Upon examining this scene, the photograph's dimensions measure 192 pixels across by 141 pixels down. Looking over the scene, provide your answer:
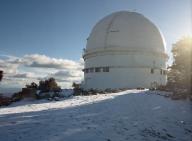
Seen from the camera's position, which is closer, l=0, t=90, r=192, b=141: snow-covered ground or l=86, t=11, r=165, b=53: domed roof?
l=0, t=90, r=192, b=141: snow-covered ground

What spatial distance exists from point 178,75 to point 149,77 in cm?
1618

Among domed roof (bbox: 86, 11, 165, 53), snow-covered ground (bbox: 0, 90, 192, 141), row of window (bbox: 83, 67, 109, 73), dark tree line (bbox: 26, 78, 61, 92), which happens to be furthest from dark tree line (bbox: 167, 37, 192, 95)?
row of window (bbox: 83, 67, 109, 73)

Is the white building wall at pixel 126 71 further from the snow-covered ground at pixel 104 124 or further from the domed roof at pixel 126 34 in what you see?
the snow-covered ground at pixel 104 124

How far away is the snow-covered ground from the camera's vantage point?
9508mm

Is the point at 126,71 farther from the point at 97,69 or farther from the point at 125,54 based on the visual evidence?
the point at 97,69

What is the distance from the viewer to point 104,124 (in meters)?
11.4

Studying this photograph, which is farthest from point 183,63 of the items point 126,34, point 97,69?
point 97,69

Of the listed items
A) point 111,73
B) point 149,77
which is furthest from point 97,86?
point 149,77

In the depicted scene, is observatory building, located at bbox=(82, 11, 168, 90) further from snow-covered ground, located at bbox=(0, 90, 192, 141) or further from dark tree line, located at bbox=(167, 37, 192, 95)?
snow-covered ground, located at bbox=(0, 90, 192, 141)

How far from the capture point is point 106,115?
522 inches

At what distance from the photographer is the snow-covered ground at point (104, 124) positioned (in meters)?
9.51

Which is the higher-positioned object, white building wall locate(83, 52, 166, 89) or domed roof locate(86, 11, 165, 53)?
domed roof locate(86, 11, 165, 53)

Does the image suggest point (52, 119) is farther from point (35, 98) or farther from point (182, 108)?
Answer: point (35, 98)

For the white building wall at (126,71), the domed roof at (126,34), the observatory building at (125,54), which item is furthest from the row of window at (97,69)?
the domed roof at (126,34)
